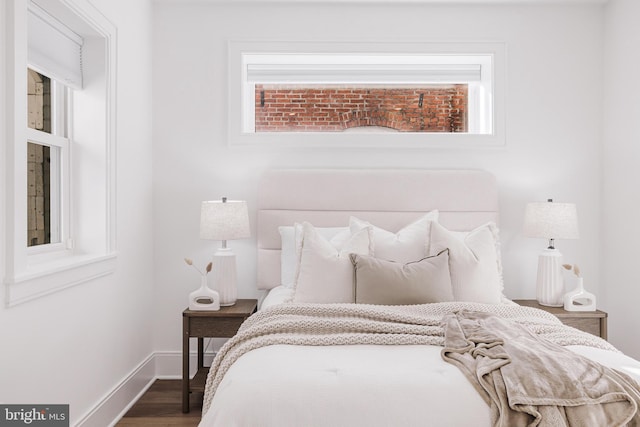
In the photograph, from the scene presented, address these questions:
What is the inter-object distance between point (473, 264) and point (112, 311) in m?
2.06

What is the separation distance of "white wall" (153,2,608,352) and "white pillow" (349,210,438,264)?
770 mm

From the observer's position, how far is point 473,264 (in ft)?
8.58

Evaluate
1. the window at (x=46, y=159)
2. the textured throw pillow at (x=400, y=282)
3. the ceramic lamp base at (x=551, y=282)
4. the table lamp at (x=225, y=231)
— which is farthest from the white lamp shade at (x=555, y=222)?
the window at (x=46, y=159)

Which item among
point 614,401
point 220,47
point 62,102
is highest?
point 220,47

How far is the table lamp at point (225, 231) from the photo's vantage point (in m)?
3.03

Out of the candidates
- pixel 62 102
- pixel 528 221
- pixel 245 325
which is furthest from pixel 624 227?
pixel 62 102

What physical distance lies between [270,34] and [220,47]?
375 mm

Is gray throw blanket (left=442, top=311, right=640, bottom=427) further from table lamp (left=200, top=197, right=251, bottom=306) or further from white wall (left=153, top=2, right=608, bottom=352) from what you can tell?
white wall (left=153, top=2, right=608, bottom=352)

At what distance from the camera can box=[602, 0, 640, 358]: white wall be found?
3148mm

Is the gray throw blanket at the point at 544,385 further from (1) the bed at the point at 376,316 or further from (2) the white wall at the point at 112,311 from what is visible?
(2) the white wall at the point at 112,311

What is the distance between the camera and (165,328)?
3.50m

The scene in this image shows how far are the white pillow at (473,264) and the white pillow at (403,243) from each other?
0.24 feet

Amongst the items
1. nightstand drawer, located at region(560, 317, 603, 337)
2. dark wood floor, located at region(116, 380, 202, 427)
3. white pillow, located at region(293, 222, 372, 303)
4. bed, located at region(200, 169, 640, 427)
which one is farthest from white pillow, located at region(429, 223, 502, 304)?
dark wood floor, located at region(116, 380, 202, 427)

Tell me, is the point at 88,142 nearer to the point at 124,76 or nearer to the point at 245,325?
the point at 124,76
